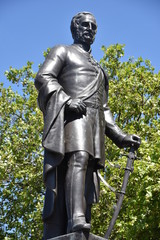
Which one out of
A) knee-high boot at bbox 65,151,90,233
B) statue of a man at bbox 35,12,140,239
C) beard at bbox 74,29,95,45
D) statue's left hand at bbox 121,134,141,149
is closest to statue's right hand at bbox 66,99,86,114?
statue of a man at bbox 35,12,140,239

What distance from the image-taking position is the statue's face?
709cm

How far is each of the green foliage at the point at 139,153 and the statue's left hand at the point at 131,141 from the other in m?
5.79

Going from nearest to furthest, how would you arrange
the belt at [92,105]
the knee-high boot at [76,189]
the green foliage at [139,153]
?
the knee-high boot at [76,189]
the belt at [92,105]
the green foliage at [139,153]

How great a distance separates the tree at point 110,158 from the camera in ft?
59.1

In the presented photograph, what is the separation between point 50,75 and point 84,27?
1031 millimetres

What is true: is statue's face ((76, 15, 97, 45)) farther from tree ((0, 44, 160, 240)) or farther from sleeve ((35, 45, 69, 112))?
tree ((0, 44, 160, 240))

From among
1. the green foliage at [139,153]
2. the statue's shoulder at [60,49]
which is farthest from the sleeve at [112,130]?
the green foliage at [139,153]

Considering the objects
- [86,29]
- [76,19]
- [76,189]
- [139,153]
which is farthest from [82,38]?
[139,153]

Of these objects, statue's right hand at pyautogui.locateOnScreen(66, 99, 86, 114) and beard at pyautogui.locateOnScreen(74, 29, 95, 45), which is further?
beard at pyautogui.locateOnScreen(74, 29, 95, 45)

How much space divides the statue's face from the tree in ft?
35.4

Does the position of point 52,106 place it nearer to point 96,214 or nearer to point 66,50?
point 66,50

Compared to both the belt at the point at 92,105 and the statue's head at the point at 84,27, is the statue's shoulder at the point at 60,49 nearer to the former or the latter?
the statue's head at the point at 84,27

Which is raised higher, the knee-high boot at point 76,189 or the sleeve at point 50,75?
the sleeve at point 50,75

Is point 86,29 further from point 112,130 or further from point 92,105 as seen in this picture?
point 112,130
